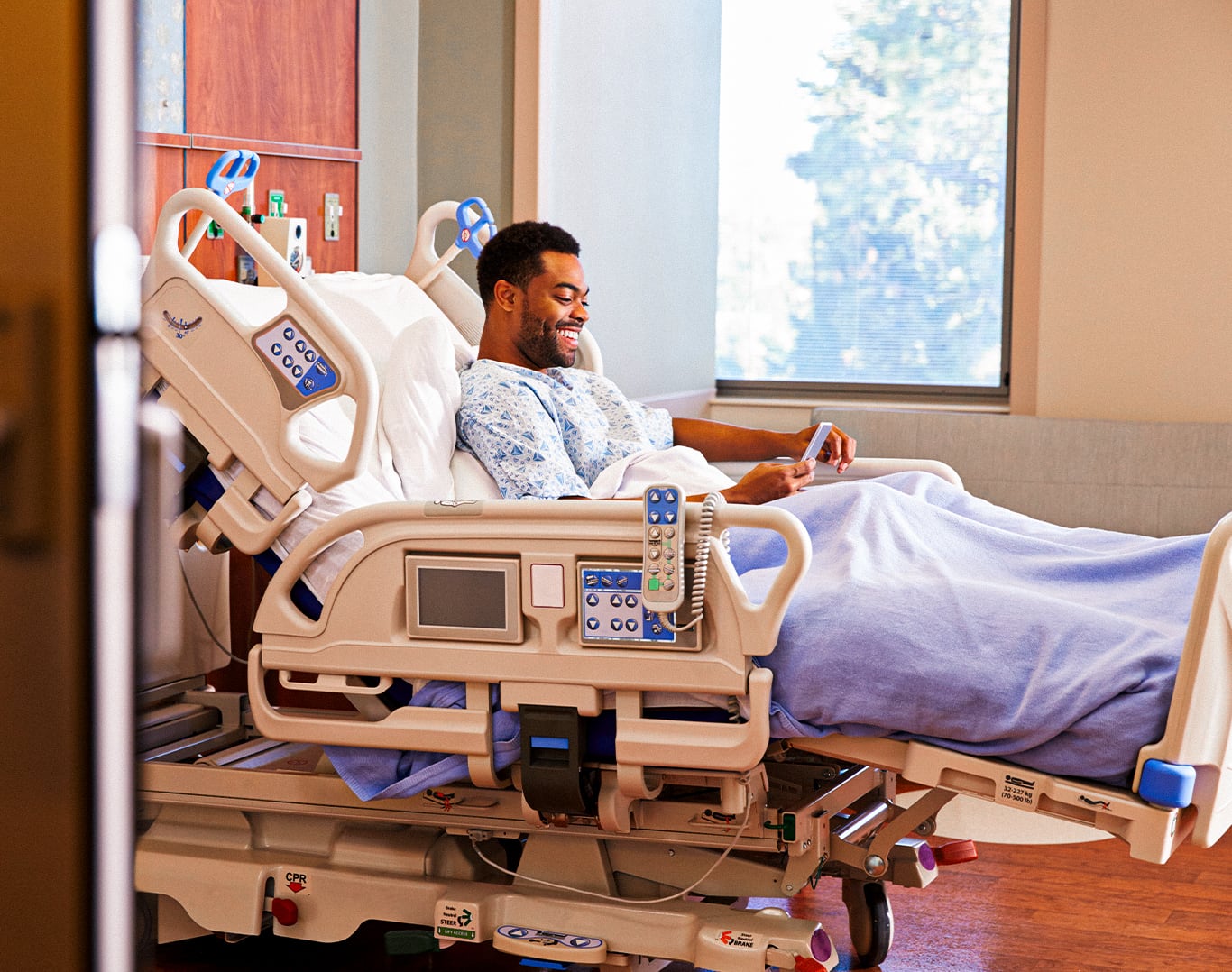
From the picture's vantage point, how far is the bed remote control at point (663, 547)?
1.76 meters

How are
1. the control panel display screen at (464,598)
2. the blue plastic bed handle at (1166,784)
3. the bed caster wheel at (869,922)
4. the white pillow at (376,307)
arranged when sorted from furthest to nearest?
the white pillow at (376,307), the bed caster wheel at (869,922), the control panel display screen at (464,598), the blue plastic bed handle at (1166,784)

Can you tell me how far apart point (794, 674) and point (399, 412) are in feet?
3.11

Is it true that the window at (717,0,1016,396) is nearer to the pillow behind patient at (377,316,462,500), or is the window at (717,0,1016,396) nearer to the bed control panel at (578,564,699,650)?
the pillow behind patient at (377,316,462,500)

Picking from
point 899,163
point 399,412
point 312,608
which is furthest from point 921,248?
point 312,608

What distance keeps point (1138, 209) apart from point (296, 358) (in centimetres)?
291

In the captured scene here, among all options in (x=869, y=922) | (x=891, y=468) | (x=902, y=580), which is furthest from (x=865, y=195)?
(x=902, y=580)

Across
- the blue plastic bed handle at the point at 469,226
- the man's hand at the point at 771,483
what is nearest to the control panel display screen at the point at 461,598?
the man's hand at the point at 771,483

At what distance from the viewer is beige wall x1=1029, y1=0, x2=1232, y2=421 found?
3.99m

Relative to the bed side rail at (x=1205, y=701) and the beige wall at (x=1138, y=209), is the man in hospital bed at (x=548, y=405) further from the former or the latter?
the beige wall at (x=1138, y=209)

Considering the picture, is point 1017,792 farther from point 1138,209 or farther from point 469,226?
point 1138,209

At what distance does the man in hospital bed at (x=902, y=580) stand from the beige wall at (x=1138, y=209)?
178 cm

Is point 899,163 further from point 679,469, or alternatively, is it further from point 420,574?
point 420,574

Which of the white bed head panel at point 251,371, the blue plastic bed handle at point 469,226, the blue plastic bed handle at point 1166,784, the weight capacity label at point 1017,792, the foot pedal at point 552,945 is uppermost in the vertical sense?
the blue plastic bed handle at point 469,226

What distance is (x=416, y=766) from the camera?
78.9 inches
